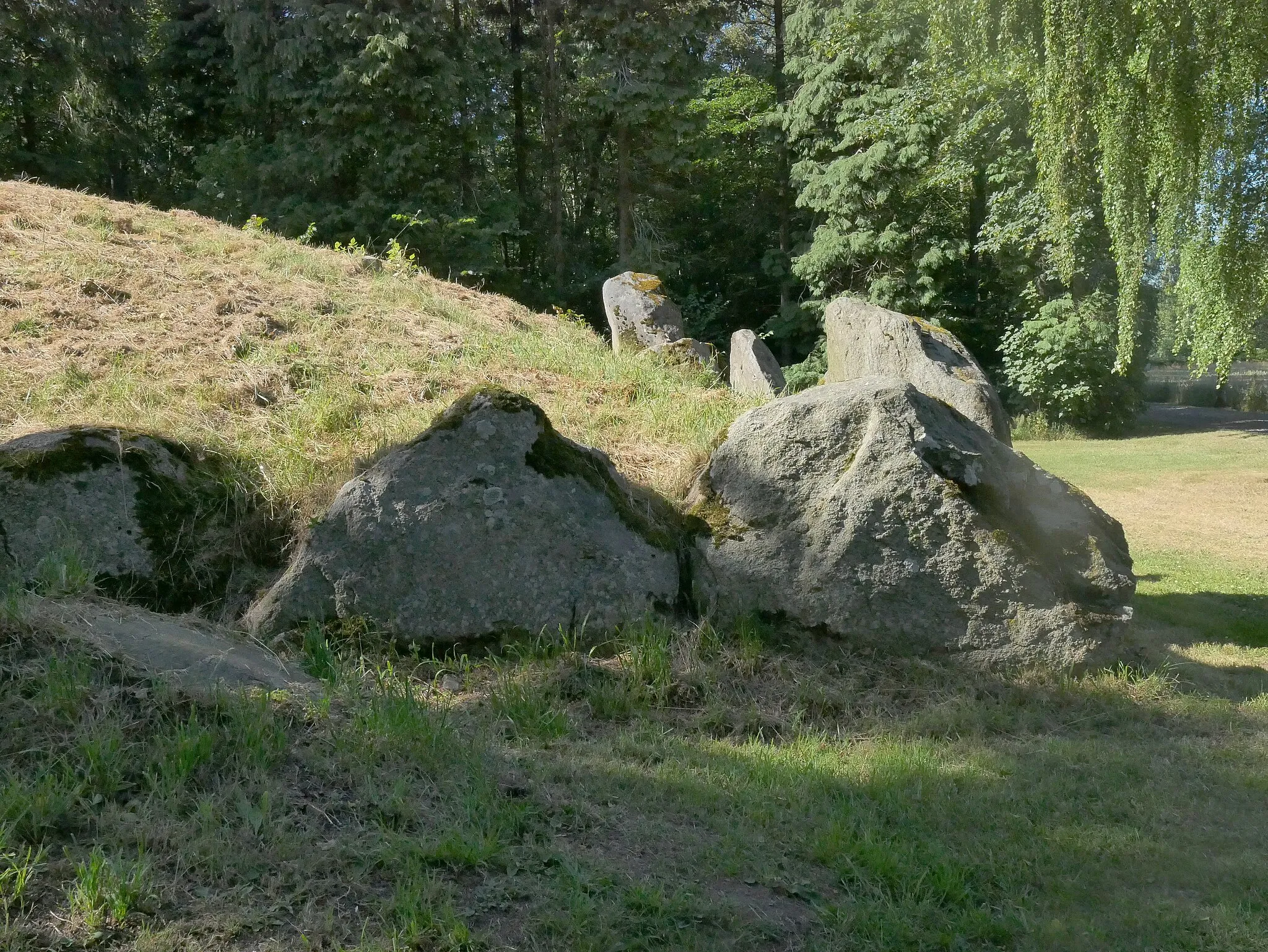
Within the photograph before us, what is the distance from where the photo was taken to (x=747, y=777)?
180 inches

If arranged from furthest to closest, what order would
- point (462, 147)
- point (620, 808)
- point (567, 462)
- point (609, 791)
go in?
point (462, 147), point (567, 462), point (609, 791), point (620, 808)

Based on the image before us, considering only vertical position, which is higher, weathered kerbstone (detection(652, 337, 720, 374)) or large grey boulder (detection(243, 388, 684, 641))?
weathered kerbstone (detection(652, 337, 720, 374))

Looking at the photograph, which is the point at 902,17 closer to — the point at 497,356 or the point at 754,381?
the point at 754,381

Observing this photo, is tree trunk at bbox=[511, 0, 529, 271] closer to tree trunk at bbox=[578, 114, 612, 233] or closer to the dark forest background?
the dark forest background

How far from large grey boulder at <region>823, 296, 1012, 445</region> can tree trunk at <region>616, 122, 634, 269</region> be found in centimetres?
1763

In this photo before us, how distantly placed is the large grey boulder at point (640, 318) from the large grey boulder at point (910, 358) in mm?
1912

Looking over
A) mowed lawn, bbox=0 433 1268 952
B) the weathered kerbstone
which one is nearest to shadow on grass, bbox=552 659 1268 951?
mowed lawn, bbox=0 433 1268 952

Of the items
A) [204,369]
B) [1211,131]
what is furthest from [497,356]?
[1211,131]

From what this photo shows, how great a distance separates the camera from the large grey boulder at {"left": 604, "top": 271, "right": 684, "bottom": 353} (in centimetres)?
1199

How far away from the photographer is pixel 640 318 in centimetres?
1221

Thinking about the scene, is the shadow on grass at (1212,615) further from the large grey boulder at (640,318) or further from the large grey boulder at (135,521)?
the large grey boulder at (135,521)

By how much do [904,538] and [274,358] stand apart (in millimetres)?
5654

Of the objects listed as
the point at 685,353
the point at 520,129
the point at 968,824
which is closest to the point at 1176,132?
the point at 685,353

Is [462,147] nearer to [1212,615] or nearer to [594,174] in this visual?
[594,174]
